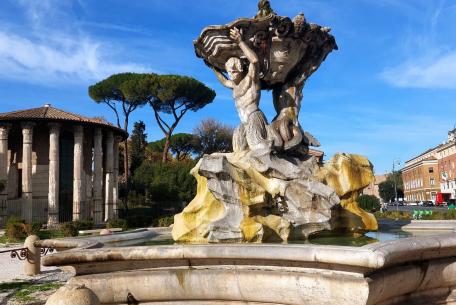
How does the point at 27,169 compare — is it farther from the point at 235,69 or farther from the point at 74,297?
the point at 74,297

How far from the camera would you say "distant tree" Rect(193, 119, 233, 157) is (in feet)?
150

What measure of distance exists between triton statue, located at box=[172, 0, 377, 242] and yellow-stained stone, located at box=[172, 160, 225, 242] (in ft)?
0.04

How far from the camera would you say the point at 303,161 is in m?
6.90

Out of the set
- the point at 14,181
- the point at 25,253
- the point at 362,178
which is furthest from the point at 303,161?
the point at 14,181

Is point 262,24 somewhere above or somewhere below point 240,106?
above

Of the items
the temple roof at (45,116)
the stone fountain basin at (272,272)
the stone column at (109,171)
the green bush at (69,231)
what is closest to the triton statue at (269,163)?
the stone fountain basin at (272,272)

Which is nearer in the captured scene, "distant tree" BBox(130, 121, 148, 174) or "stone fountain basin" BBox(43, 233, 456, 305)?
"stone fountain basin" BBox(43, 233, 456, 305)

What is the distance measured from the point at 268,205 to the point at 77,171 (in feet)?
80.9

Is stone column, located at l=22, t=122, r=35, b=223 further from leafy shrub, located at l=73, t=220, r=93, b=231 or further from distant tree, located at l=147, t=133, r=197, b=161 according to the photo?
distant tree, located at l=147, t=133, r=197, b=161

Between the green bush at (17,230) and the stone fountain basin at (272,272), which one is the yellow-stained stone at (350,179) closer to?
the stone fountain basin at (272,272)

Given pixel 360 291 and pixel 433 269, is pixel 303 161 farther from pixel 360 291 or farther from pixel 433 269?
pixel 360 291

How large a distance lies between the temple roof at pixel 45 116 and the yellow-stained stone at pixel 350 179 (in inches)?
951

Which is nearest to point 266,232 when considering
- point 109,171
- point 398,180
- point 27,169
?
point 27,169

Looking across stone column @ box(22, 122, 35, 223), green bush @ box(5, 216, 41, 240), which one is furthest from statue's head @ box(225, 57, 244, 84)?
stone column @ box(22, 122, 35, 223)
